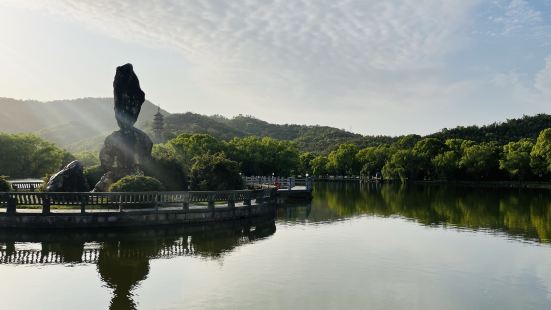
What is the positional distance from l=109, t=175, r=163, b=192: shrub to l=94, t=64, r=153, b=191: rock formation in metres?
4.41

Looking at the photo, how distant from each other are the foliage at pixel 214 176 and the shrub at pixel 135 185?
12328mm

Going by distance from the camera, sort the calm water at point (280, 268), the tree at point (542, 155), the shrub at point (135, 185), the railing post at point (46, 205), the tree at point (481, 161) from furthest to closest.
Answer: the tree at point (481, 161) < the tree at point (542, 155) < the shrub at point (135, 185) < the railing post at point (46, 205) < the calm water at point (280, 268)

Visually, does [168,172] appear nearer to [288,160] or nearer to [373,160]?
[288,160]

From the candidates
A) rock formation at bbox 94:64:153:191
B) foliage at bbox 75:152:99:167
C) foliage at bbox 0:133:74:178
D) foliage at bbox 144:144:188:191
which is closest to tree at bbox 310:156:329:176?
foliage at bbox 0:133:74:178

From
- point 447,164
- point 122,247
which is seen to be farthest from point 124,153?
point 447,164

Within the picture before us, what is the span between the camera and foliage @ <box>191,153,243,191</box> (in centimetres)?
4681

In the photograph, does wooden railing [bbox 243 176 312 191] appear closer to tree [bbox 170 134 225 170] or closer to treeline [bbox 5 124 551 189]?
treeline [bbox 5 124 551 189]

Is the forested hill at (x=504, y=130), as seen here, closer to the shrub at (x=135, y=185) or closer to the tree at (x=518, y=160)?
the tree at (x=518, y=160)

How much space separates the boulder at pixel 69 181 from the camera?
3541 centimetres

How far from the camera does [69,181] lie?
36.0 metres

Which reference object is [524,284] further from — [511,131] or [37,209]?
[511,131]

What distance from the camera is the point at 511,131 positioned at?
17962 cm

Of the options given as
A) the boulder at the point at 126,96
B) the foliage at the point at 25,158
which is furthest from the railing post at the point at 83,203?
the foliage at the point at 25,158

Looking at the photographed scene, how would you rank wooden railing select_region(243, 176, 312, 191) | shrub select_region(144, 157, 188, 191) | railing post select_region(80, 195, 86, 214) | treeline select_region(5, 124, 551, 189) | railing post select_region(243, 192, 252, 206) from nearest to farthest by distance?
railing post select_region(80, 195, 86, 214), railing post select_region(243, 192, 252, 206), shrub select_region(144, 157, 188, 191), treeline select_region(5, 124, 551, 189), wooden railing select_region(243, 176, 312, 191)
